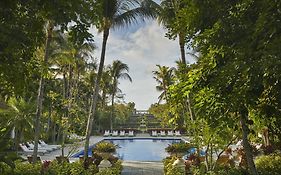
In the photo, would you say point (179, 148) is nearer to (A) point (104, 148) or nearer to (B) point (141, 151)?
(A) point (104, 148)

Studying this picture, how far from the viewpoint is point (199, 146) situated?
8969 mm

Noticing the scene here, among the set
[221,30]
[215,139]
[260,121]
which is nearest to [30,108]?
[215,139]

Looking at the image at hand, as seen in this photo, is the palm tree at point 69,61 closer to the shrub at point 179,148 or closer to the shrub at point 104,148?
the shrub at point 104,148

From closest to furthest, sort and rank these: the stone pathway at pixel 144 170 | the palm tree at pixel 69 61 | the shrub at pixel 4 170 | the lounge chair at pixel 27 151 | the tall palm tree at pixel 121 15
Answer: the shrub at pixel 4 170
the tall palm tree at pixel 121 15
the stone pathway at pixel 144 170
the palm tree at pixel 69 61
the lounge chair at pixel 27 151

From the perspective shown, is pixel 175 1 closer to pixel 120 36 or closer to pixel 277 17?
pixel 120 36

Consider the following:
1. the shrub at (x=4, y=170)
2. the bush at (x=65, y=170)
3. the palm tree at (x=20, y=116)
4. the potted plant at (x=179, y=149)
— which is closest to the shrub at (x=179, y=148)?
the potted plant at (x=179, y=149)

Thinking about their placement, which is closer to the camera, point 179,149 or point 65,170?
point 65,170

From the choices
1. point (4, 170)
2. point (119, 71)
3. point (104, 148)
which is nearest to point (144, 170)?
point (4, 170)

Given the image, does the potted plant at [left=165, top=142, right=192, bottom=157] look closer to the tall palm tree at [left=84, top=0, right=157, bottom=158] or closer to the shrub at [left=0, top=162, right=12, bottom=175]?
the tall palm tree at [left=84, top=0, right=157, bottom=158]

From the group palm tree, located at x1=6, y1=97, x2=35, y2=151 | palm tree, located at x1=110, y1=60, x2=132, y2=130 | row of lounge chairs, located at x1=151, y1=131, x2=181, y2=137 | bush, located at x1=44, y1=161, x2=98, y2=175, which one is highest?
palm tree, located at x1=110, y1=60, x2=132, y2=130

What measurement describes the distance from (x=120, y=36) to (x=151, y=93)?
992 inches

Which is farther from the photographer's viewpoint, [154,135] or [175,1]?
[154,135]

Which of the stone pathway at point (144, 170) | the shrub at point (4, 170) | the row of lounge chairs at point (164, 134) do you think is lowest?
the stone pathway at point (144, 170)

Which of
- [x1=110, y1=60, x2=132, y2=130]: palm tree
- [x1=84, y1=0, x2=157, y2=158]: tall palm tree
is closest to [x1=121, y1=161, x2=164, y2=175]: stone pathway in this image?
[x1=84, y1=0, x2=157, y2=158]: tall palm tree
